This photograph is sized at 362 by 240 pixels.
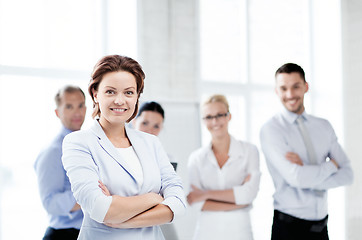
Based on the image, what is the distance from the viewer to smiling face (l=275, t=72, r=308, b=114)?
2.96 m

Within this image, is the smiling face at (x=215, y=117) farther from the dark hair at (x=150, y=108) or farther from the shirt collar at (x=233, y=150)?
the dark hair at (x=150, y=108)

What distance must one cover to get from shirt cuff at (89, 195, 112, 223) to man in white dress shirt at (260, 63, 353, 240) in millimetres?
1658

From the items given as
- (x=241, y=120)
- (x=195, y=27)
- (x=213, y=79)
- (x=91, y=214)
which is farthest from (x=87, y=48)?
(x=91, y=214)

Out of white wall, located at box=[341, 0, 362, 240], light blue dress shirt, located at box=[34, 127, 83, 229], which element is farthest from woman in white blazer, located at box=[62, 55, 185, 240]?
white wall, located at box=[341, 0, 362, 240]

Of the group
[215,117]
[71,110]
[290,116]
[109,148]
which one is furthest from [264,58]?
[109,148]

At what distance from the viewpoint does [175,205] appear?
1712mm

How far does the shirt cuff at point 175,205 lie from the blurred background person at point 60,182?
38.0 inches

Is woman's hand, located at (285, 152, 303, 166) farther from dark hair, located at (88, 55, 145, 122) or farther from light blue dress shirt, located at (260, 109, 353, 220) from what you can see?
dark hair, located at (88, 55, 145, 122)

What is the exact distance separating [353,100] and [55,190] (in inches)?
170

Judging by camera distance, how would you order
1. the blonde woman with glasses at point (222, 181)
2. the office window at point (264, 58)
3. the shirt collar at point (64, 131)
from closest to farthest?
the shirt collar at point (64, 131)
the blonde woman with glasses at point (222, 181)
the office window at point (264, 58)

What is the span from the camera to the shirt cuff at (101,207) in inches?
60.6

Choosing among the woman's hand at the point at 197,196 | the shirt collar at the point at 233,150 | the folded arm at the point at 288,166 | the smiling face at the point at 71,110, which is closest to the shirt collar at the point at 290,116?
the folded arm at the point at 288,166

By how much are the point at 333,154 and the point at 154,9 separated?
7.18 ft

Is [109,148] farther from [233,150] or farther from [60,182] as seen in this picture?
[233,150]
